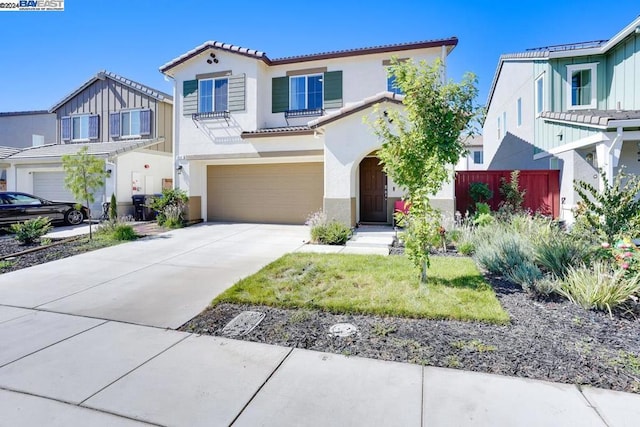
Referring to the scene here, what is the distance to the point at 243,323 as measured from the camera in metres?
4.62

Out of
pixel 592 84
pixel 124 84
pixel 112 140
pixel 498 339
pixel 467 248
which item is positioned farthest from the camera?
pixel 112 140

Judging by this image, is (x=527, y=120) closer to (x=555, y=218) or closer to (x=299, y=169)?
(x=555, y=218)

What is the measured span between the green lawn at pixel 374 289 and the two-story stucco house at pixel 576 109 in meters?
5.99

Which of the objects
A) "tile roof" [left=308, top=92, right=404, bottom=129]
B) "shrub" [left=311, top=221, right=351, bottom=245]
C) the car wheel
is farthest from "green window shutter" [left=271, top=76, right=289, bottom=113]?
the car wheel

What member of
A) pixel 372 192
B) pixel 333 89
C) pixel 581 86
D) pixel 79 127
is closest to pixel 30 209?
pixel 79 127

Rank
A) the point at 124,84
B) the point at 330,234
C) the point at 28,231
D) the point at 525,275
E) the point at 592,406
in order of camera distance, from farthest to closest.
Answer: the point at 124,84
the point at 28,231
the point at 330,234
the point at 525,275
the point at 592,406

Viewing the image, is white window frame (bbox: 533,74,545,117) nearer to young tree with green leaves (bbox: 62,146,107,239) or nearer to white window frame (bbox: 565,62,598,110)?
white window frame (bbox: 565,62,598,110)

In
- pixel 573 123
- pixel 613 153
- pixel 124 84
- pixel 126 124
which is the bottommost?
pixel 613 153

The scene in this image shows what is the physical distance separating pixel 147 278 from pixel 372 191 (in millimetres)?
9132

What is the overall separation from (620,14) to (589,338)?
13.8 meters

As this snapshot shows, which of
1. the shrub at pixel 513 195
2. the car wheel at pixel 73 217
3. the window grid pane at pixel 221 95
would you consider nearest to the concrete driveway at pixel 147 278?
the window grid pane at pixel 221 95

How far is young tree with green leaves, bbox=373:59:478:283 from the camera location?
18.0ft

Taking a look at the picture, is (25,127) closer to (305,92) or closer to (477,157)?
(305,92)

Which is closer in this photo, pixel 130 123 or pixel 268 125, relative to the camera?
pixel 268 125
